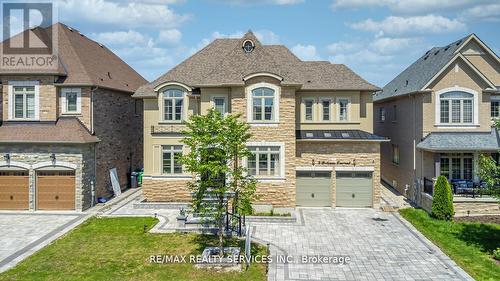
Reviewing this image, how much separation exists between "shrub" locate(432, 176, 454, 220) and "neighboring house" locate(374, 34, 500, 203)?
7.11 ft

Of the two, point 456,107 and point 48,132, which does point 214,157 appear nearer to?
point 48,132

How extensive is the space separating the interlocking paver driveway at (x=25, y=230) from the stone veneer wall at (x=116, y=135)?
388 cm

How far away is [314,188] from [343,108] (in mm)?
5540

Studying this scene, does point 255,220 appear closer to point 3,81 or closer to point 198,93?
point 198,93

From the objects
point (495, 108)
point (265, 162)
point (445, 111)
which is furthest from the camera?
point (495, 108)

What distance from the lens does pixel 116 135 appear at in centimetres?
2889

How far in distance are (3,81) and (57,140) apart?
495 cm

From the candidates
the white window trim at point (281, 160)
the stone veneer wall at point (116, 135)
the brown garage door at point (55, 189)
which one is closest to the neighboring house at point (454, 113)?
the white window trim at point (281, 160)

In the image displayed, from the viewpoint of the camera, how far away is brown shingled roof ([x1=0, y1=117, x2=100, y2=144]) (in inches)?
914

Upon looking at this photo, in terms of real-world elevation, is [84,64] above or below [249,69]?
above

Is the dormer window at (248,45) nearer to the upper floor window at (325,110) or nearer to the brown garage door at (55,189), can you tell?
the upper floor window at (325,110)

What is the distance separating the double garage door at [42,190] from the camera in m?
23.7

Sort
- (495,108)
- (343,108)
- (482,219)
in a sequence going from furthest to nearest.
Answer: (343,108)
(495,108)
(482,219)

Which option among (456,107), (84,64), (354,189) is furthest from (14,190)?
(456,107)
